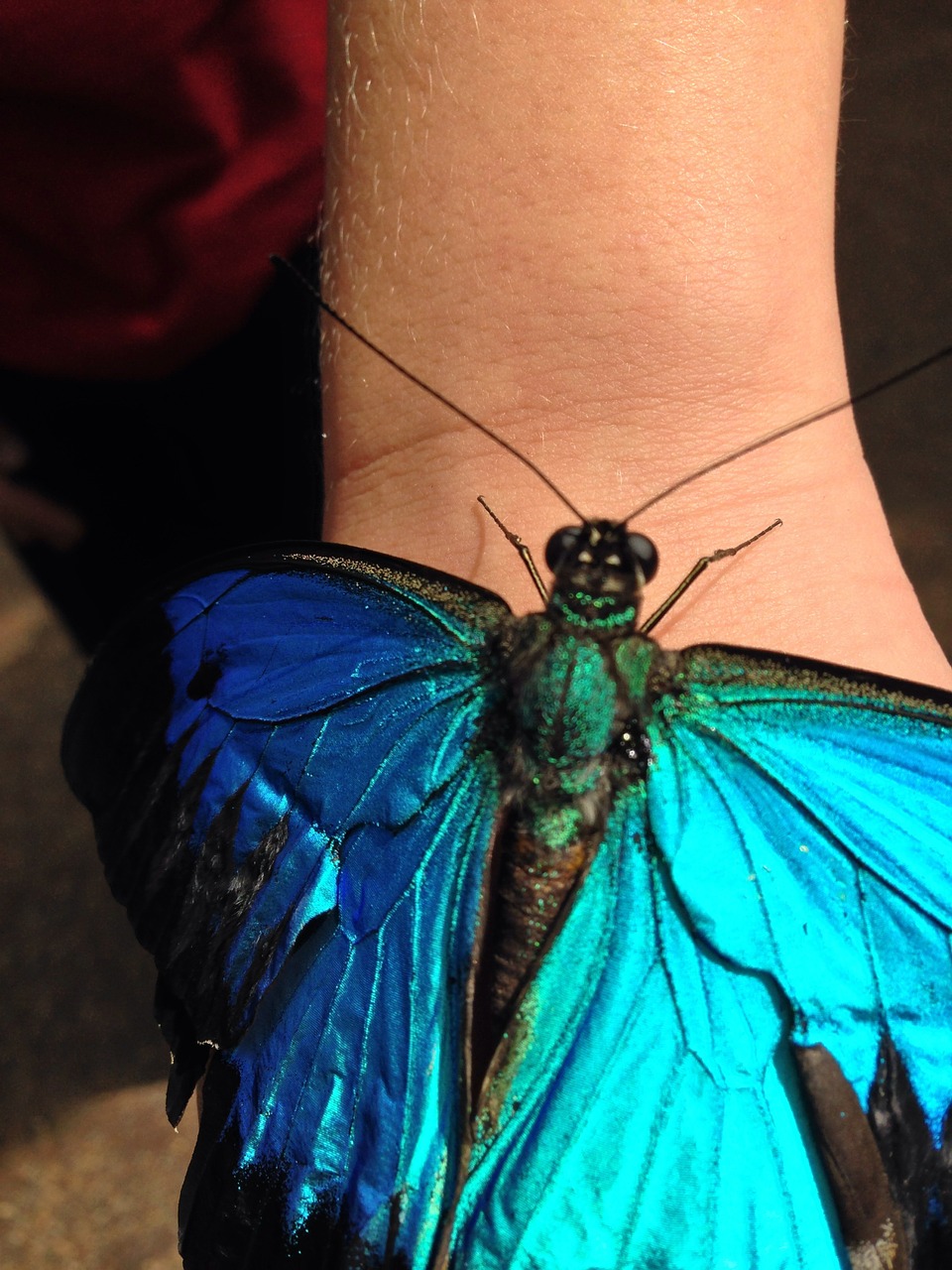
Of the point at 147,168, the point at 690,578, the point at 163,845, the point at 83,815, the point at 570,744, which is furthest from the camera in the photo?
the point at 83,815

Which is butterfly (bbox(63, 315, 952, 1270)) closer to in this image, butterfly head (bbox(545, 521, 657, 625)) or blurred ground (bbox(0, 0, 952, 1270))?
butterfly head (bbox(545, 521, 657, 625))

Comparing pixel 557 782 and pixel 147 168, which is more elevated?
pixel 147 168

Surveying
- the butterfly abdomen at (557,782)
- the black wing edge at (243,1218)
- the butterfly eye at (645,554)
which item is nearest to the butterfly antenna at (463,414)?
the butterfly eye at (645,554)

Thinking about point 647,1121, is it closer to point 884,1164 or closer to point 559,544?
point 884,1164

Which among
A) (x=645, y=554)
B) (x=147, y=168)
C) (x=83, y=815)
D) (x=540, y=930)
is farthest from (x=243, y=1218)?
(x=83, y=815)

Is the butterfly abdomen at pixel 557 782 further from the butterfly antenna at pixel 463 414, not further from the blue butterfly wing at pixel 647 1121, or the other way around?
the butterfly antenna at pixel 463 414

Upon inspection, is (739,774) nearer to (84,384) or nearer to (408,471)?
(408,471)
